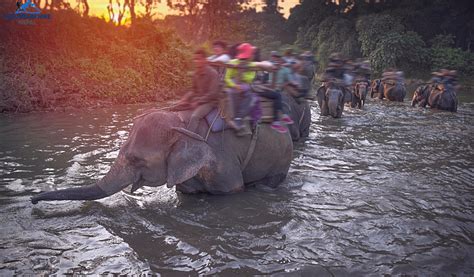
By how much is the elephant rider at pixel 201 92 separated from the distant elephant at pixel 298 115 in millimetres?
3788

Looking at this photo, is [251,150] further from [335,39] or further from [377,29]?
[335,39]

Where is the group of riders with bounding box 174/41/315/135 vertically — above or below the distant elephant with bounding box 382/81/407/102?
above

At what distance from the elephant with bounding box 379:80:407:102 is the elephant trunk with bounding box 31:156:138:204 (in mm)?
17357

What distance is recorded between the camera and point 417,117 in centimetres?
1409

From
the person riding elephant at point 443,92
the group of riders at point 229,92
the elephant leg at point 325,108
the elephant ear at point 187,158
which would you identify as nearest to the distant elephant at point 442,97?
the person riding elephant at point 443,92

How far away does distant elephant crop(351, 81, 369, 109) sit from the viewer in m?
15.7

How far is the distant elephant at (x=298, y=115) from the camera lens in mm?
9133

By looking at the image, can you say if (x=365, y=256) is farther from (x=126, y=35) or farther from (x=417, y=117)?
(x=126, y=35)

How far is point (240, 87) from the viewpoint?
558cm

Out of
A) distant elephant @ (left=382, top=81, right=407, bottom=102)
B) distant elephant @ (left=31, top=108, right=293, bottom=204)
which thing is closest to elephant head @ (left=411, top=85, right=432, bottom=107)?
distant elephant @ (left=382, top=81, right=407, bottom=102)

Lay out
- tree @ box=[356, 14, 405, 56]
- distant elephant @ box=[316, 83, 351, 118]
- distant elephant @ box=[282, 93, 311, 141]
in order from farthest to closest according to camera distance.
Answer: tree @ box=[356, 14, 405, 56] < distant elephant @ box=[316, 83, 351, 118] < distant elephant @ box=[282, 93, 311, 141]

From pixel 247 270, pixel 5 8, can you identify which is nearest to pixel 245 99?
pixel 247 270

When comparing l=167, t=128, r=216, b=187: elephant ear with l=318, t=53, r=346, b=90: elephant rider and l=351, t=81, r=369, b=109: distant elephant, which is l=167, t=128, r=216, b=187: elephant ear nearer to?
l=318, t=53, r=346, b=90: elephant rider

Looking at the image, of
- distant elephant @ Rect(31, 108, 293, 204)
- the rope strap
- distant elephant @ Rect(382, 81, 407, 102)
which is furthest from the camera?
distant elephant @ Rect(382, 81, 407, 102)
